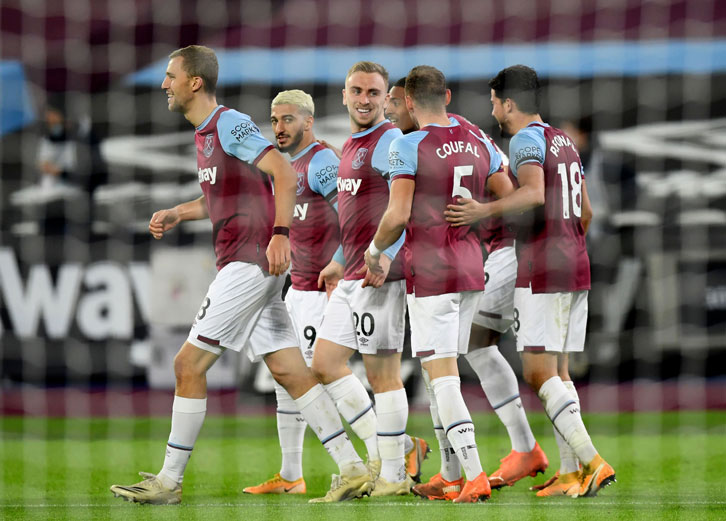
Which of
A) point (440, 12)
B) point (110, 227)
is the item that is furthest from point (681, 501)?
point (440, 12)

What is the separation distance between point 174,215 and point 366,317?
1.10 meters

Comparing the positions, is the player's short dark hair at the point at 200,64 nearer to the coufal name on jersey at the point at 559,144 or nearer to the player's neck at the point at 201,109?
the player's neck at the point at 201,109

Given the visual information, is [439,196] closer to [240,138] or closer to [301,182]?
[240,138]

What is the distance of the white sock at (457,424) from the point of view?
A: 5156 mm

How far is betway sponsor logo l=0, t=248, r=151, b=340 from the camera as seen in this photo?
35.0 feet

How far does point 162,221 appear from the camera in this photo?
18.8ft

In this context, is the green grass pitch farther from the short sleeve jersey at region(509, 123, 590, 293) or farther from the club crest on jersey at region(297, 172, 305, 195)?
the club crest on jersey at region(297, 172, 305, 195)

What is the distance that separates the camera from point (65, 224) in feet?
36.0

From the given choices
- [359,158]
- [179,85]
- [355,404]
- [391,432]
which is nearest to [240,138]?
[179,85]

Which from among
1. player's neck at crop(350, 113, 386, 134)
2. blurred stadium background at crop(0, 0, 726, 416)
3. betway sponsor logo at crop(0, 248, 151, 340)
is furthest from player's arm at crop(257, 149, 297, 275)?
betway sponsor logo at crop(0, 248, 151, 340)

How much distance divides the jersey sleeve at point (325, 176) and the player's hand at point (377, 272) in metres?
0.94

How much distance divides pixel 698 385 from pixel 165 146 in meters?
5.75

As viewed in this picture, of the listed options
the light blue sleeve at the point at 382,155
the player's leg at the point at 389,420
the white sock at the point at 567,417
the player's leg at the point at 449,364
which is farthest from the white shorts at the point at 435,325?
the light blue sleeve at the point at 382,155

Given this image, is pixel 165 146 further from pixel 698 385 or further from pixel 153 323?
pixel 698 385
